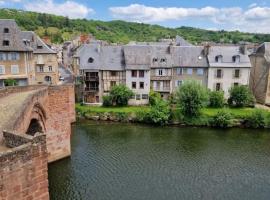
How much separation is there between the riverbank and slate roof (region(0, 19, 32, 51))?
12.6m

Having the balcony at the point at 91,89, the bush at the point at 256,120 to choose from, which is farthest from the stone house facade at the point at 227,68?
the balcony at the point at 91,89

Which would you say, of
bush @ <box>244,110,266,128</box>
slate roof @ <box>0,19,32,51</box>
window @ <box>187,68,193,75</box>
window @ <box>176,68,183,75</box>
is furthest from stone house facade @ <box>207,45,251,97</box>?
slate roof @ <box>0,19,32,51</box>

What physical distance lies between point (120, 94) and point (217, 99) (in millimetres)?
15519

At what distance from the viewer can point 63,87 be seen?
28.0 metres

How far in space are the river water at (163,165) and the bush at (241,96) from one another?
7340 millimetres

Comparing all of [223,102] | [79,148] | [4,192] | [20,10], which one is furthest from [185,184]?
[20,10]

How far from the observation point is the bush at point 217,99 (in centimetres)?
4625

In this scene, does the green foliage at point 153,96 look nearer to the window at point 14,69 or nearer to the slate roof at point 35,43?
the slate roof at point 35,43

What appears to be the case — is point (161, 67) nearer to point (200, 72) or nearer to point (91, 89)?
point (200, 72)

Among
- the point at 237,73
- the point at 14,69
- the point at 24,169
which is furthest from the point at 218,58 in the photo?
the point at 24,169

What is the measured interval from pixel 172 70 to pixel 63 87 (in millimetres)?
25613

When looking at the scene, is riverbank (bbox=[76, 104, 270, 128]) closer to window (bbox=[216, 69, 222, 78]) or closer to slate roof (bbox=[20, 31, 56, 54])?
window (bbox=[216, 69, 222, 78])

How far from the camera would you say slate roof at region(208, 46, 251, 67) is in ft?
163

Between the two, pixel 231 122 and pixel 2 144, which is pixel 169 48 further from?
pixel 2 144
